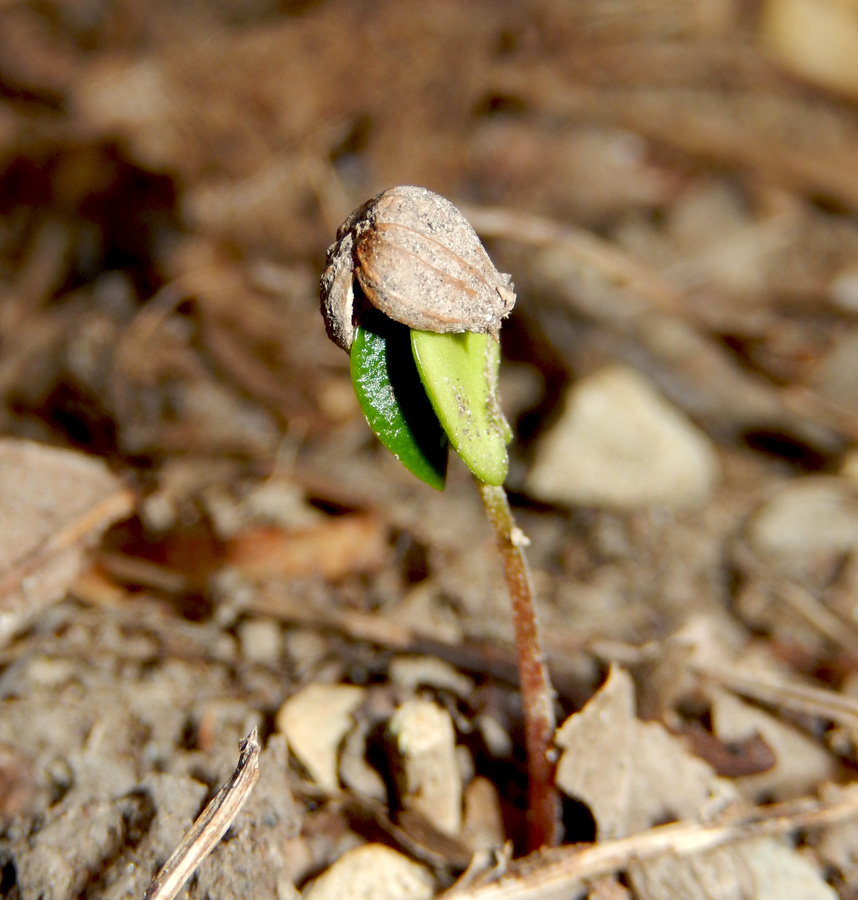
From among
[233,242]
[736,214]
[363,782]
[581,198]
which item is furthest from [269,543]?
[736,214]

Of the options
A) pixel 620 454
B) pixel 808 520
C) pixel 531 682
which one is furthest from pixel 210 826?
pixel 808 520

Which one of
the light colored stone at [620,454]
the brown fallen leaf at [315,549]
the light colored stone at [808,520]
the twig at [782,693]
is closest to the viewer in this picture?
the twig at [782,693]

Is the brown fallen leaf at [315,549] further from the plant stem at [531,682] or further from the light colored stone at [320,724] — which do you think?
the plant stem at [531,682]

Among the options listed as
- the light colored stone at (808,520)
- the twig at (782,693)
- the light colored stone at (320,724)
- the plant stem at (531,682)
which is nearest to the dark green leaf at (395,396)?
the plant stem at (531,682)

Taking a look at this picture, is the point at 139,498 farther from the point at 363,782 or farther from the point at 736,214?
the point at 736,214

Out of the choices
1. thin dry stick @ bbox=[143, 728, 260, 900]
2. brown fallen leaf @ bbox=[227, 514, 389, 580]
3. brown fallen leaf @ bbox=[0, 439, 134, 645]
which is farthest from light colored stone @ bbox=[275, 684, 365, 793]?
brown fallen leaf @ bbox=[0, 439, 134, 645]

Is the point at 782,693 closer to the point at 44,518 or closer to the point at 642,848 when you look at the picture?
the point at 642,848
